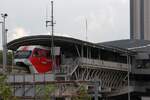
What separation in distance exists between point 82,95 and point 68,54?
46.1m

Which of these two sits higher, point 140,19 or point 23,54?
point 140,19

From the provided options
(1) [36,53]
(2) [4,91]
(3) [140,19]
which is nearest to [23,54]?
(1) [36,53]

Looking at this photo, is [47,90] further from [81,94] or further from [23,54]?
[23,54]

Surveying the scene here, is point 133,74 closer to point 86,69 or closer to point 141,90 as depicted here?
point 141,90

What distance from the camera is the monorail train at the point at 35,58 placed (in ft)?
212

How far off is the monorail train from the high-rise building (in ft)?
283

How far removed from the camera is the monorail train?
64.5m

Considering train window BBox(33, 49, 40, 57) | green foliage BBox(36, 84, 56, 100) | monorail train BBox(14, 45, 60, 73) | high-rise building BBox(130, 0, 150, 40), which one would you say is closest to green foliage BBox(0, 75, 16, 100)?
green foliage BBox(36, 84, 56, 100)

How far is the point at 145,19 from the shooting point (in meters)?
153

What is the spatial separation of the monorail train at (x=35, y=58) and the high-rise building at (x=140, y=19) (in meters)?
86.3

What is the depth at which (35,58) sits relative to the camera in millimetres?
64875

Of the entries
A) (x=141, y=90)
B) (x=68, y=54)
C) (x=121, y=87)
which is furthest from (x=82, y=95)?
(x=141, y=90)

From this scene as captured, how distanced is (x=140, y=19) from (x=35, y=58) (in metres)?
92.7

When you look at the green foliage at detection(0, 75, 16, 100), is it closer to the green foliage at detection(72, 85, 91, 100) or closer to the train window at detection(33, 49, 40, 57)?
the green foliage at detection(72, 85, 91, 100)
